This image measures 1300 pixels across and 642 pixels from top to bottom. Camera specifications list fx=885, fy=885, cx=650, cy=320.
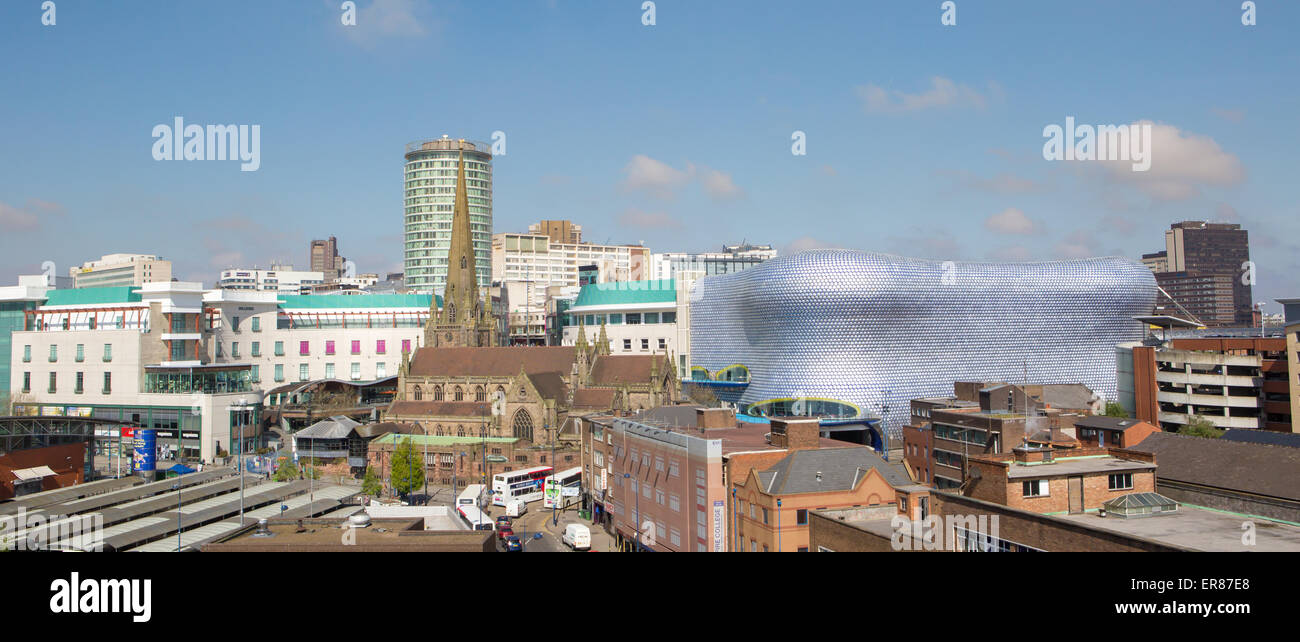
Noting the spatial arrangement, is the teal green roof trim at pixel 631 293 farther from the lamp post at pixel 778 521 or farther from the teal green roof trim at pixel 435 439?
the lamp post at pixel 778 521

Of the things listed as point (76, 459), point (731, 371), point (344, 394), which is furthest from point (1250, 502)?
point (344, 394)

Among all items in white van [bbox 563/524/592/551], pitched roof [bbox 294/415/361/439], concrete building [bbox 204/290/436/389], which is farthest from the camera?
concrete building [bbox 204/290/436/389]

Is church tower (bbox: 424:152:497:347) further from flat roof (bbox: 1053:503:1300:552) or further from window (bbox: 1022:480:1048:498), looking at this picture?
flat roof (bbox: 1053:503:1300:552)

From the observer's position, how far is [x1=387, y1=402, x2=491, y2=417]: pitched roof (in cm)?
9300

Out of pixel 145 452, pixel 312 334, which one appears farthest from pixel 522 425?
pixel 312 334

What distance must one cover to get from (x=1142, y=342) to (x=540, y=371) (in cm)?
7882

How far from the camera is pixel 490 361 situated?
9925 cm

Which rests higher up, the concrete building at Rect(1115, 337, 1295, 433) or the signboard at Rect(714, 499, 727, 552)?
the concrete building at Rect(1115, 337, 1295, 433)

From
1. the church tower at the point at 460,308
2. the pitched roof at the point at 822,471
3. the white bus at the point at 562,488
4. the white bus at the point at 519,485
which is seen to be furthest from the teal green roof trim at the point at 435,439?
the pitched roof at the point at 822,471

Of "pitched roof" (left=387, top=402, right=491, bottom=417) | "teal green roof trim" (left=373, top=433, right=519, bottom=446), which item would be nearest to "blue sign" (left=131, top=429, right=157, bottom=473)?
"teal green roof trim" (left=373, top=433, right=519, bottom=446)

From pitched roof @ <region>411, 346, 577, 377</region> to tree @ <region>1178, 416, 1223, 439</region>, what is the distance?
58129 millimetres

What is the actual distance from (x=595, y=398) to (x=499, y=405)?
32.3 feet

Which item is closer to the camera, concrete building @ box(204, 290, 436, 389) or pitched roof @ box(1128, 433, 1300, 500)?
pitched roof @ box(1128, 433, 1300, 500)
